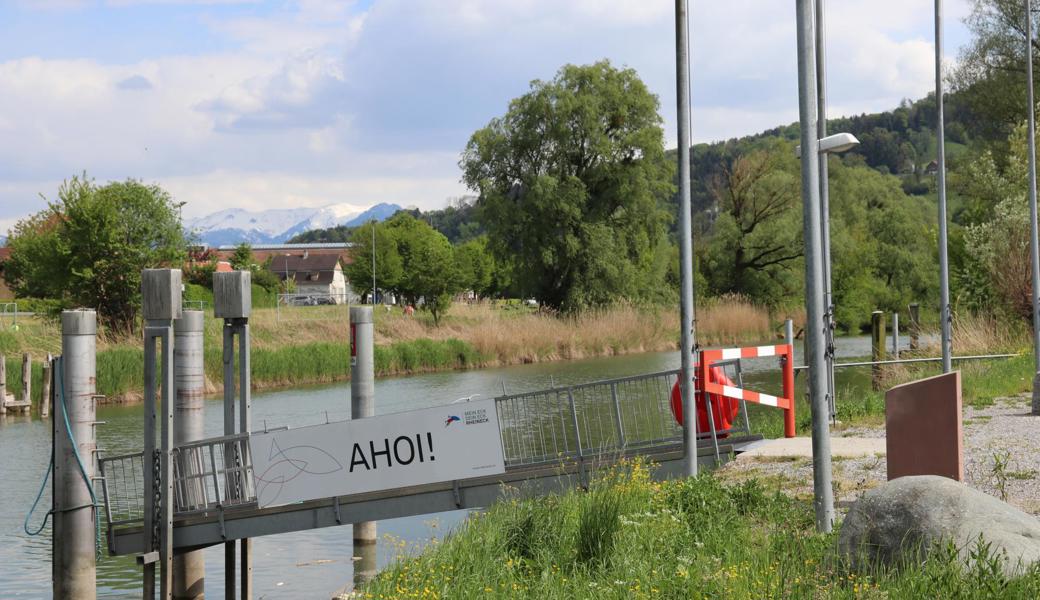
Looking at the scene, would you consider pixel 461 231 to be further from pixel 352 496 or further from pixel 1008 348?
pixel 352 496

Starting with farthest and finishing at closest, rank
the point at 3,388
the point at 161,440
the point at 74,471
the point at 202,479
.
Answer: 1. the point at 3,388
2. the point at 202,479
3. the point at 161,440
4. the point at 74,471

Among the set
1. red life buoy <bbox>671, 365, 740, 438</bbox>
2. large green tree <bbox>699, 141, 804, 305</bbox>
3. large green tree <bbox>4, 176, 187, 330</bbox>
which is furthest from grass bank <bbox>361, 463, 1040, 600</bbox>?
large green tree <bbox>699, 141, 804, 305</bbox>

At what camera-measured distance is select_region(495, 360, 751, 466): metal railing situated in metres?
12.4

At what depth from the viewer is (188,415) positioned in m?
12.3

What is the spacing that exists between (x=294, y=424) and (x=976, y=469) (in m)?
17.2

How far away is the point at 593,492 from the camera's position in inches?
364

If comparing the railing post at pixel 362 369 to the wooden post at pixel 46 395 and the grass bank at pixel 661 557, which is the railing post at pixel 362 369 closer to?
the grass bank at pixel 661 557

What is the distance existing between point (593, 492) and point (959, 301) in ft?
104

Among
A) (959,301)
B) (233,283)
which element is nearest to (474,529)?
(233,283)

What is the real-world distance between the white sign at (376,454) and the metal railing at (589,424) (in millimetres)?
392

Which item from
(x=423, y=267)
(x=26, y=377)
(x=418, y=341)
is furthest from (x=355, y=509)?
(x=423, y=267)

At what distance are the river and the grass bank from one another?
69.3 inches

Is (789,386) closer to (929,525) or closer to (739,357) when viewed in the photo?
(739,357)

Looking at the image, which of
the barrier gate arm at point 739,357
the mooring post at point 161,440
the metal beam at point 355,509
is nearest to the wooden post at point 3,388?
the metal beam at point 355,509
